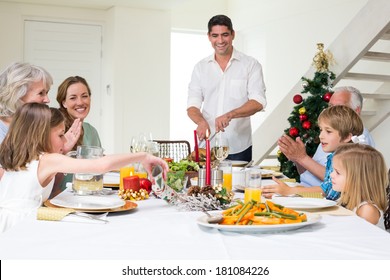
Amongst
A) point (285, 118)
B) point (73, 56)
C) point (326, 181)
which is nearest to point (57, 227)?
point (326, 181)

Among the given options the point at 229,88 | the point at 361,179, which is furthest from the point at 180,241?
the point at 229,88

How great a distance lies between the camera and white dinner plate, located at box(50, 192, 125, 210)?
1.79 metres

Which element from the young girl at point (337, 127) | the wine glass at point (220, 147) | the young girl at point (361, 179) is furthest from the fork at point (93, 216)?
the young girl at point (337, 127)

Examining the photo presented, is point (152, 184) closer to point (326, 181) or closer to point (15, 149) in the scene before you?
point (15, 149)

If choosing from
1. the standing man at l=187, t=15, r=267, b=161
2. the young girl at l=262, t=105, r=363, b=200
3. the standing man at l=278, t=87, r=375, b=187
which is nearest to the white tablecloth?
the young girl at l=262, t=105, r=363, b=200

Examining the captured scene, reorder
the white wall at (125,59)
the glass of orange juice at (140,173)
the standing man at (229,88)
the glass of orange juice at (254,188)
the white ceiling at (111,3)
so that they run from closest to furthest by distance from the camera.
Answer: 1. the glass of orange juice at (254,188)
2. the glass of orange juice at (140,173)
3. the standing man at (229,88)
4. the white ceiling at (111,3)
5. the white wall at (125,59)

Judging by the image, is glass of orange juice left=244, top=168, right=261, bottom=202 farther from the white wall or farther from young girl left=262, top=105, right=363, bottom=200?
the white wall

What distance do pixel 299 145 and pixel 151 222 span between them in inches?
48.9

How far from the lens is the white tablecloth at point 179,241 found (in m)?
1.31

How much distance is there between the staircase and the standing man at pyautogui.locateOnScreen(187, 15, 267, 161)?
154 cm

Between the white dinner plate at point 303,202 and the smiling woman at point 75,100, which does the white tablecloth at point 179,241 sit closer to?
the white dinner plate at point 303,202

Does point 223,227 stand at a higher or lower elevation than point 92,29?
lower

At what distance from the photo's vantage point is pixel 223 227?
148cm

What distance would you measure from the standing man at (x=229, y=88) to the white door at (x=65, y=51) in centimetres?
358
